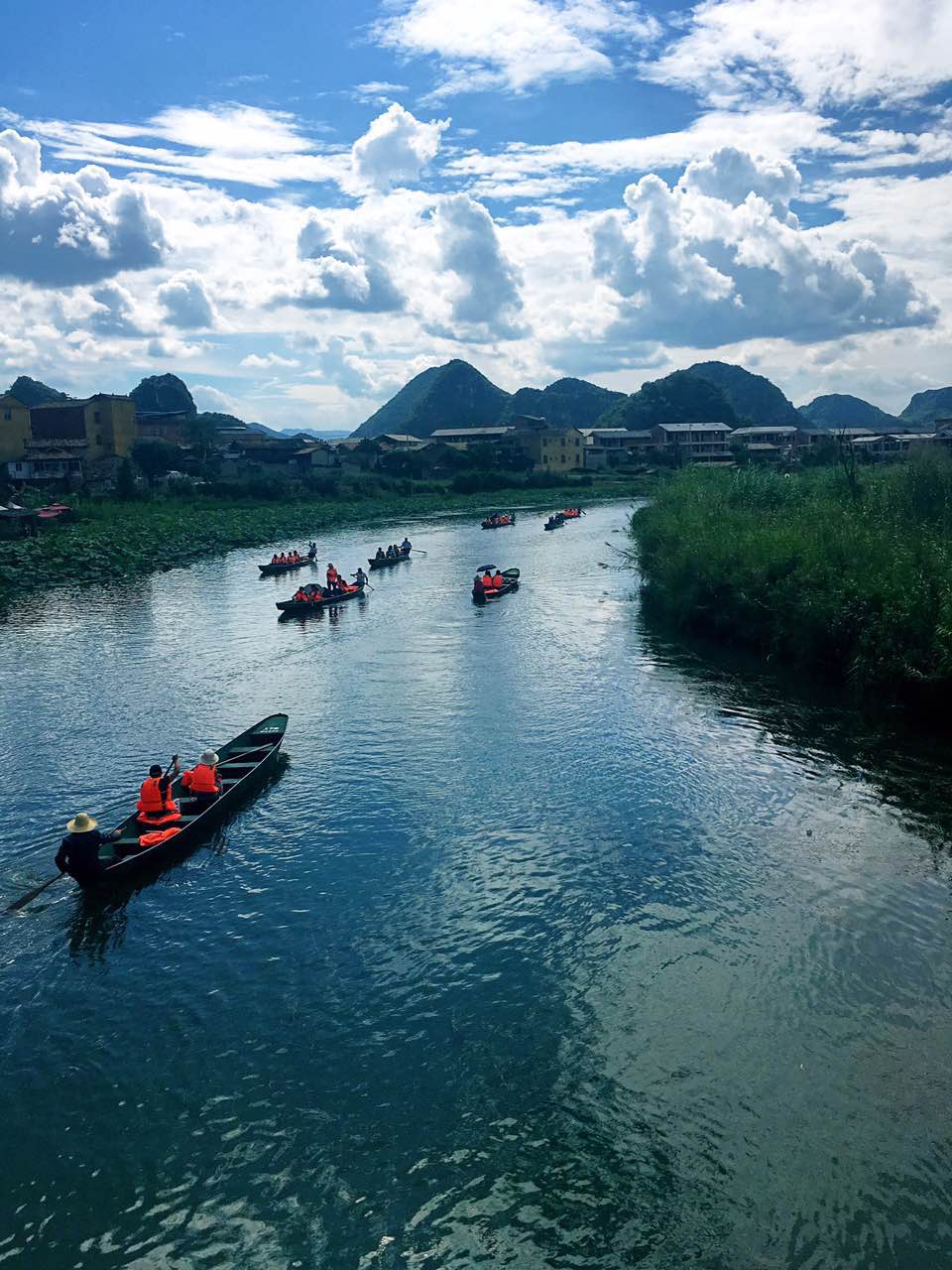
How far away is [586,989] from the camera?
14.9 meters

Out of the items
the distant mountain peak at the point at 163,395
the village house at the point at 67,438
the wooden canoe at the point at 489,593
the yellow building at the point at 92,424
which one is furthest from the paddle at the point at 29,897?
the distant mountain peak at the point at 163,395

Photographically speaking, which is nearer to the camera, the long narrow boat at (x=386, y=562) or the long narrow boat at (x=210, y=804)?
the long narrow boat at (x=210, y=804)

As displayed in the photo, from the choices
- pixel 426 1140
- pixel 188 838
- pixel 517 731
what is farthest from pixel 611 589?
pixel 426 1140

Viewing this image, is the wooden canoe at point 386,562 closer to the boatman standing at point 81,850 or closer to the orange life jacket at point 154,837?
the orange life jacket at point 154,837

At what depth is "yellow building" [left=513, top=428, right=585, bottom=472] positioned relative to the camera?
5187 inches

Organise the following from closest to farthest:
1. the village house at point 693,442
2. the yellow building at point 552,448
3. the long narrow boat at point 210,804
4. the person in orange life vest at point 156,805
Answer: the long narrow boat at point 210,804
the person in orange life vest at point 156,805
the yellow building at point 552,448
the village house at point 693,442

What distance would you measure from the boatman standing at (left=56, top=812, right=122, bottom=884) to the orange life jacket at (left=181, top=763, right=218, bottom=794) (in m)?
3.21

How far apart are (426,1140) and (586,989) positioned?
389 centimetres

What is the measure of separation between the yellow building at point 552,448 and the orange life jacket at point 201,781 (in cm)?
11390

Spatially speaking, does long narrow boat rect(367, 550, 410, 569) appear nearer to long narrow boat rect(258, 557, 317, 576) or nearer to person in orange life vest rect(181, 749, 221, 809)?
long narrow boat rect(258, 557, 317, 576)

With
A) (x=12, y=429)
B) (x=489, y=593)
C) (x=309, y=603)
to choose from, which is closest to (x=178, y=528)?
(x=12, y=429)

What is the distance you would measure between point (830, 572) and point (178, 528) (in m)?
56.7

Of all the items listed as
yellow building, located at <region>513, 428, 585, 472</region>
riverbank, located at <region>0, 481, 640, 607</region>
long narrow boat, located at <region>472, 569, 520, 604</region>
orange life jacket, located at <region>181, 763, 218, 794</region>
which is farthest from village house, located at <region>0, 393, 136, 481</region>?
orange life jacket, located at <region>181, 763, 218, 794</region>

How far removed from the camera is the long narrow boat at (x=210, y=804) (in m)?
18.5
